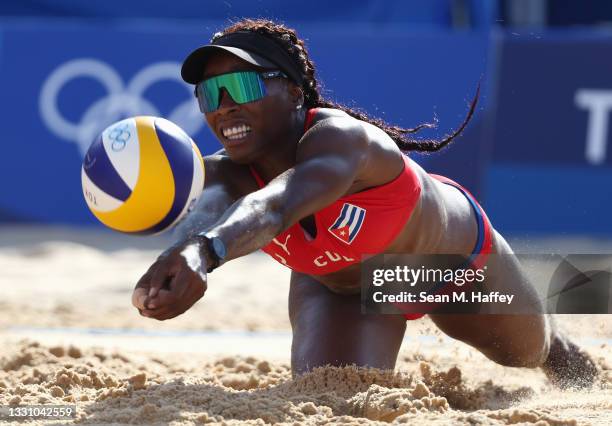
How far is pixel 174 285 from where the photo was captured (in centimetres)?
281

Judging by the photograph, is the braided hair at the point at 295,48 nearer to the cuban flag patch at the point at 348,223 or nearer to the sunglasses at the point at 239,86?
the sunglasses at the point at 239,86

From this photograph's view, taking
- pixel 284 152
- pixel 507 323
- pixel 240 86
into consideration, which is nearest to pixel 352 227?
pixel 284 152

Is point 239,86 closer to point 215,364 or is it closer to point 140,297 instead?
point 140,297

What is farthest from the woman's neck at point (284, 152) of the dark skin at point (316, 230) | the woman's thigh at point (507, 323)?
the woman's thigh at point (507, 323)

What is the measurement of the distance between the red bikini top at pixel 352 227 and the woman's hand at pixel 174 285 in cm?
81

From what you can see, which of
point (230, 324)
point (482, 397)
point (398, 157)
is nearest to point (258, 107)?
point (398, 157)

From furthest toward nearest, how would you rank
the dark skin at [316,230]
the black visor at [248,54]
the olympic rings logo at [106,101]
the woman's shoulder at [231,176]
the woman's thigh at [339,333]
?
the olympic rings logo at [106,101] → the woman's thigh at [339,333] → the woman's shoulder at [231,176] → the black visor at [248,54] → the dark skin at [316,230]

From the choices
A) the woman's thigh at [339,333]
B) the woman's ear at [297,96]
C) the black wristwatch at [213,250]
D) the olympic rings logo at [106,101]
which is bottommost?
the woman's thigh at [339,333]

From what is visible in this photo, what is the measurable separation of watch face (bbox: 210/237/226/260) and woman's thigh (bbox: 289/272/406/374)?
1.10 metres

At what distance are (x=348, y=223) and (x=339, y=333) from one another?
56 centimetres

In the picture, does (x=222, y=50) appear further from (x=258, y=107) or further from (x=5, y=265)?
(x=5, y=265)

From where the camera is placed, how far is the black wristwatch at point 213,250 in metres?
2.90

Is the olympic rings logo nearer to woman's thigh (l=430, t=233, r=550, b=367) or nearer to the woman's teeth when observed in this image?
woman's thigh (l=430, t=233, r=550, b=367)

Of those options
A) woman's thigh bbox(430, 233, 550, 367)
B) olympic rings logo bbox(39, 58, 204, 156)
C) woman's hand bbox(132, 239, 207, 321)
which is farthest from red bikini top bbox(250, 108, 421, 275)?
olympic rings logo bbox(39, 58, 204, 156)
